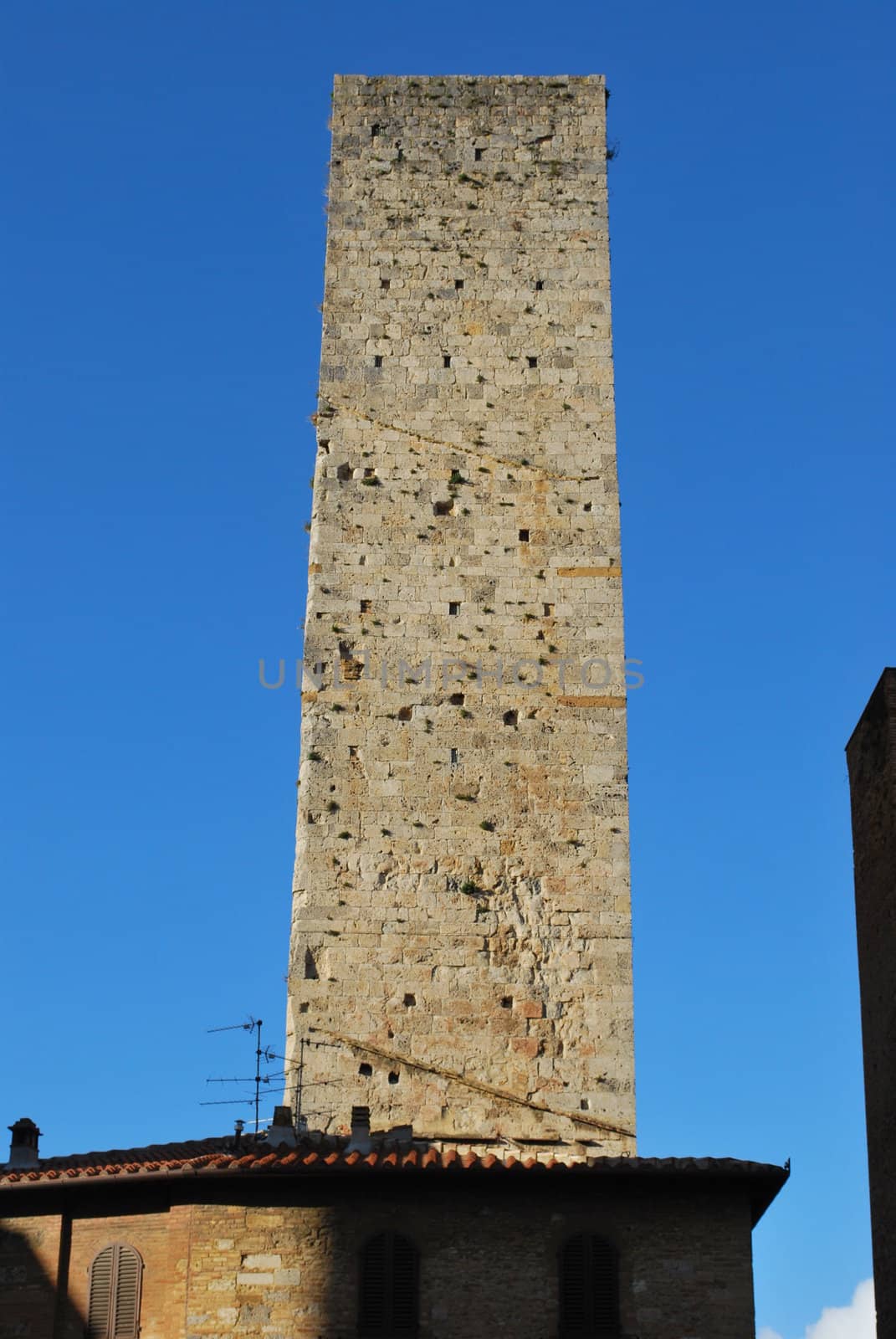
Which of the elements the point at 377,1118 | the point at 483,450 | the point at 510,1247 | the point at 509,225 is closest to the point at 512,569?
the point at 483,450

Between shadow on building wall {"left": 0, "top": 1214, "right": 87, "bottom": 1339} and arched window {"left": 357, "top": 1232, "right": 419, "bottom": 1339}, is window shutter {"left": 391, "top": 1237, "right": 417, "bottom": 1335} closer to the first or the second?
arched window {"left": 357, "top": 1232, "right": 419, "bottom": 1339}

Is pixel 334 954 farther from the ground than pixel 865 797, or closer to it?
closer to it

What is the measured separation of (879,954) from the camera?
771 inches

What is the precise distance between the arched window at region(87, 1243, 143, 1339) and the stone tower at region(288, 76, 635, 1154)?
3.25 metres

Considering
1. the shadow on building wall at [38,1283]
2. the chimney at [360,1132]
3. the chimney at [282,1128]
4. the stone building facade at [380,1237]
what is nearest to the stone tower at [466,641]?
the chimney at [282,1128]

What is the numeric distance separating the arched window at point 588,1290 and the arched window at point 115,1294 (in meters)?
3.40

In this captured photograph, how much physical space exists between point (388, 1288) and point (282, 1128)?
2935 millimetres

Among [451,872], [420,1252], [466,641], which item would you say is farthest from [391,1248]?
[466,641]

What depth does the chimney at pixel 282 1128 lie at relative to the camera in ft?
61.1

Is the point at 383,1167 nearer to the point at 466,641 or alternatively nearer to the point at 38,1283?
the point at 38,1283

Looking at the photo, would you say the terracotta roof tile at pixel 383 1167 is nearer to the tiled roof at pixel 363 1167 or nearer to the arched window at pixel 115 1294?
the tiled roof at pixel 363 1167

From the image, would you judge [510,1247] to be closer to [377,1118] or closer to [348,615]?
[377,1118]

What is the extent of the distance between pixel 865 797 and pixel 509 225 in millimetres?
8045

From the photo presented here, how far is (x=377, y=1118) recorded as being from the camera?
63.4ft
